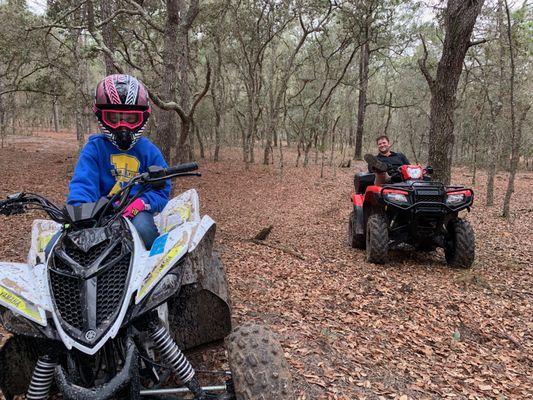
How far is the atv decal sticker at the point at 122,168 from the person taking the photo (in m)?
2.75

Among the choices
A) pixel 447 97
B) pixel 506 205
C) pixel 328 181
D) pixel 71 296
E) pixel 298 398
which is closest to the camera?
pixel 71 296

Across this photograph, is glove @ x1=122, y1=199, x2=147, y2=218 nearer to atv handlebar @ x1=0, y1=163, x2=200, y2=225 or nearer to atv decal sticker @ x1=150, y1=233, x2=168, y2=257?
atv handlebar @ x1=0, y1=163, x2=200, y2=225

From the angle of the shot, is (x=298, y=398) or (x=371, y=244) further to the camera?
(x=371, y=244)

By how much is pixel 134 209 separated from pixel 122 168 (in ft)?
1.53

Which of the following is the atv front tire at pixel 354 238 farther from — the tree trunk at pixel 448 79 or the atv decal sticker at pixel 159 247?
the atv decal sticker at pixel 159 247

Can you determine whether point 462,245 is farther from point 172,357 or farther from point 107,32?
point 107,32

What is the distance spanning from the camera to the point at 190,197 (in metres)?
2.66

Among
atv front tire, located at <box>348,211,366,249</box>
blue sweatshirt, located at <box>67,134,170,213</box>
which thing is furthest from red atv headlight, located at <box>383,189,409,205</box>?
blue sweatshirt, located at <box>67,134,170,213</box>

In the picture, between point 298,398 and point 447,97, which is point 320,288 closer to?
point 298,398

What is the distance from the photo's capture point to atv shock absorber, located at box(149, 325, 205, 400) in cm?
179

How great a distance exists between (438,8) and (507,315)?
18.7ft

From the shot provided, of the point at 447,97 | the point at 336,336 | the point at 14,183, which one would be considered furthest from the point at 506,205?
the point at 14,183

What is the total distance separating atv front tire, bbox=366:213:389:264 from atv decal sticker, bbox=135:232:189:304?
413cm

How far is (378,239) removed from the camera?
5.58 meters
